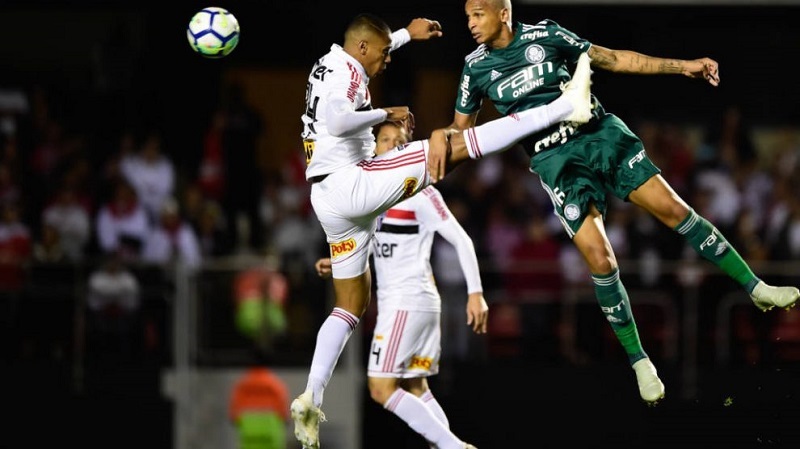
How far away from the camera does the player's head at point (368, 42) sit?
8.60 meters

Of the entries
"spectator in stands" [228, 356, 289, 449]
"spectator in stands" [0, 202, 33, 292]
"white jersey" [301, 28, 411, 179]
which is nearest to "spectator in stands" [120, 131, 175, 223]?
"spectator in stands" [0, 202, 33, 292]

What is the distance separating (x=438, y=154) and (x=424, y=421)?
212 centimetres

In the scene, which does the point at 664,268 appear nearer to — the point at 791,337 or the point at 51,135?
the point at 791,337

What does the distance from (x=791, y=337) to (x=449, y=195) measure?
3913 mm

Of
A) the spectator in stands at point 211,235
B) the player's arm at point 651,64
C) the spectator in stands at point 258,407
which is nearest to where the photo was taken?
the player's arm at point 651,64

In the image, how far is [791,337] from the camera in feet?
45.6

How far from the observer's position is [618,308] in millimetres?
8773

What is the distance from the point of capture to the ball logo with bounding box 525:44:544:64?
8750 millimetres

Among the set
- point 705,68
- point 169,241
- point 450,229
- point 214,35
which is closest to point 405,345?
point 450,229

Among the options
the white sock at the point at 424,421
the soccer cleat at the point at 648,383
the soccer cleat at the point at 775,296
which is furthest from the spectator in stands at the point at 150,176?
the soccer cleat at the point at 775,296

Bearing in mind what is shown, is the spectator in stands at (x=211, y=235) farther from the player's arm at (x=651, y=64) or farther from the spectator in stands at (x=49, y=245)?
the player's arm at (x=651, y=64)

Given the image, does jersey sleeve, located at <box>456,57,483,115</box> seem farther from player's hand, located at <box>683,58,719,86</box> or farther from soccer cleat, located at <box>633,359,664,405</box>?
soccer cleat, located at <box>633,359,664,405</box>

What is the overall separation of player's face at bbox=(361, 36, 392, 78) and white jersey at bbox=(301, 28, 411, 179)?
7 cm

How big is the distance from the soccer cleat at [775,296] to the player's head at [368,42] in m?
2.86
